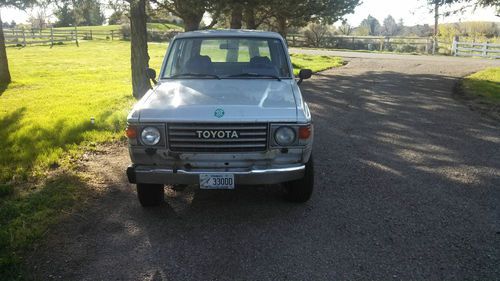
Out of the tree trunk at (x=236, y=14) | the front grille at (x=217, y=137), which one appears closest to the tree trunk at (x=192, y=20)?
the tree trunk at (x=236, y=14)

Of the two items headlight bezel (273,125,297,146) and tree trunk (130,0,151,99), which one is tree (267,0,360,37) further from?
headlight bezel (273,125,297,146)

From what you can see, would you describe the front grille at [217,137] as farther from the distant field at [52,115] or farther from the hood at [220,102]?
the distant field at [52,115]

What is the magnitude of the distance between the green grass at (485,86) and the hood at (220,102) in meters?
9.03

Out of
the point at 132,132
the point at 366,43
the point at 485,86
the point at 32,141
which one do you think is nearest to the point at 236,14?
the point at 485,86

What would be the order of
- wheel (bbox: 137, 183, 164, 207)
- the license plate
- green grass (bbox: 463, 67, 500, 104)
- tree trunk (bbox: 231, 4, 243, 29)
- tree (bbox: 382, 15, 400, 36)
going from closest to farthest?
1. the license plate
2. wheel (bbox: 137, 183, 164, 207)
3. green grass (bbox: 463, 67, 500, 104)
4. tree trunk (bbox: 231, 4, 243, 29)
5. tree (bbox: 382, 15, 400, 36)

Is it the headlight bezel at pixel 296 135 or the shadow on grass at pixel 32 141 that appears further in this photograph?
the shadow on grass at pixel 32 141

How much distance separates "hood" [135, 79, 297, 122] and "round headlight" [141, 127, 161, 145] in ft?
0.32

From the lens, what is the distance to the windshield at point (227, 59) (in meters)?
5.26

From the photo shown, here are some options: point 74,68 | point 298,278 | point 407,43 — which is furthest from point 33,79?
point 407,43

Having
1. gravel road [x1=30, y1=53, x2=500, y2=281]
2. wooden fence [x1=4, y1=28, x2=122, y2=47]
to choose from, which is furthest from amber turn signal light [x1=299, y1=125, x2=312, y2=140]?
wooden fence [x1=4, y1=28, x2=122, y2=47]

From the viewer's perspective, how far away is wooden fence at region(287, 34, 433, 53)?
36.3 m

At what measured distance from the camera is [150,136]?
407cm

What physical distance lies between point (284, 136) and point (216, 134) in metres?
0.64

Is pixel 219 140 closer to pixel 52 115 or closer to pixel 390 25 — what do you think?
pixel 52 115
